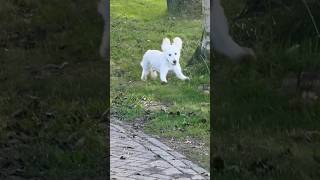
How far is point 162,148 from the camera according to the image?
497 centimetres

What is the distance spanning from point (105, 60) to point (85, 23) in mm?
438

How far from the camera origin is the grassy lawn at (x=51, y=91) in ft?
14.4

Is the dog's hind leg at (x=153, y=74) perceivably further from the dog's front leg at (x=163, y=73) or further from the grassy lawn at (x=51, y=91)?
the grassy lawn at (x=51, y=91)

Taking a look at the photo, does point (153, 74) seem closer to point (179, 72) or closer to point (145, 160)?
point (179, 72)

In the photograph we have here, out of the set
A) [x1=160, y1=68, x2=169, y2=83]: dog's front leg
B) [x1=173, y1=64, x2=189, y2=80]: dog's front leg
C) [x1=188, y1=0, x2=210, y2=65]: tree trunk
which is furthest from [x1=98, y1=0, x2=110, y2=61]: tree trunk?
[x1=188, y1=0, x2=210, y2=65]: tree trunk

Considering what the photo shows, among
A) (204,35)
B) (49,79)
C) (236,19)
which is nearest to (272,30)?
(236,19)

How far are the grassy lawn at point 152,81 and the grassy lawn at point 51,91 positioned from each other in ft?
2.04

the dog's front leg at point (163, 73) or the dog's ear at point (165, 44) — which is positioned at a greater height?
the dog's ear at point (165, 44)

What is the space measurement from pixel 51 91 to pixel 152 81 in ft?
3.95

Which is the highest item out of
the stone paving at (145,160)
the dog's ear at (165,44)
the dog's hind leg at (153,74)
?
the dog's ear at (165,44)

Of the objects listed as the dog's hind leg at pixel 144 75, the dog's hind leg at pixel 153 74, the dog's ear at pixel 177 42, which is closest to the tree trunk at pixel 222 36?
the dog's ear at pixel 177 42

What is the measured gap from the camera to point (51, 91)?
17.6 ft

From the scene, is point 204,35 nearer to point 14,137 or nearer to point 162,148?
point 162,148

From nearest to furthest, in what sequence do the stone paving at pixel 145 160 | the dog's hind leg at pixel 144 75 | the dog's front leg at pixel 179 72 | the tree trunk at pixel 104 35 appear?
the stone paving at pixel 145 160, the tree trunk at pixel 104 35, the dog's front leg at pixel 179 72, the dog's hind leg at pixel 144 75
